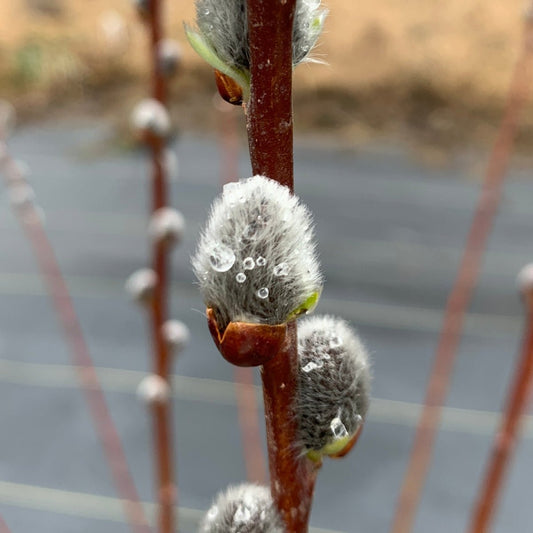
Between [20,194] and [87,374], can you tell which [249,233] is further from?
[87,374]

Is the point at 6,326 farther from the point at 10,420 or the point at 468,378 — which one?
the point at 468,378

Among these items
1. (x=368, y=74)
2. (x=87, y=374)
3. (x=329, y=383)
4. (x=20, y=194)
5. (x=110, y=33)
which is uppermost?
(x=329, y=383)

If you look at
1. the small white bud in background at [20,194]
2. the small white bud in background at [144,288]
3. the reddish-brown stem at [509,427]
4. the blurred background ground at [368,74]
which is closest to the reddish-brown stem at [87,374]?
the small white bud in background at [20,194]

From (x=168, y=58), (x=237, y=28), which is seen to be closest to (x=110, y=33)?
(x=168, y=58)

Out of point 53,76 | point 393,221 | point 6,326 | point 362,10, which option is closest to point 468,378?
point 393,221

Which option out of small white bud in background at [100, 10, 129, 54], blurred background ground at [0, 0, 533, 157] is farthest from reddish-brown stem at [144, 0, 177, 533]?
small white bud in background at [100, 10, 129, 54]

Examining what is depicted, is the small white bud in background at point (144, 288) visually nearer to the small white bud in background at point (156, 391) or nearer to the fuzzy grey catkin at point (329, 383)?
the small white bud in background at point (156, 391)
